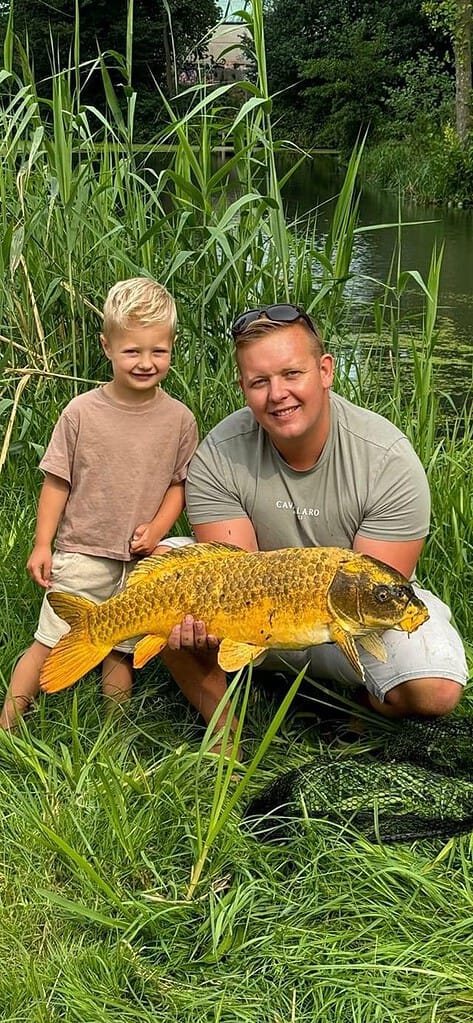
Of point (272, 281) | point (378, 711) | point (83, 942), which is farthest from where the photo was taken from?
point (272, 281)

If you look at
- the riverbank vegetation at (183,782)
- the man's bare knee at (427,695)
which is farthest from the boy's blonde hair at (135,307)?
the man's bare knee at (427,695)

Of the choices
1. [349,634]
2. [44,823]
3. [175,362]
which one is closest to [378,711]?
[349,634]

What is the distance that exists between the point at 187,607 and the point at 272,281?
4.77 ft

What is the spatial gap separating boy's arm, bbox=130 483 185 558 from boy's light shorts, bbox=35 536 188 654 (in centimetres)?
3

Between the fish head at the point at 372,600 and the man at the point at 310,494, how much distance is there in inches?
9.6

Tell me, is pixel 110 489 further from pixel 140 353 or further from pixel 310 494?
pixel 310 494

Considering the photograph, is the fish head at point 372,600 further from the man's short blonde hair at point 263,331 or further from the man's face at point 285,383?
the man's short blonde hair at point 263,331

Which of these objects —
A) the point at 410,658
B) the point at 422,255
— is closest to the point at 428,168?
the point at 422,255

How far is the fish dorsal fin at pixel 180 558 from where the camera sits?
224 cm

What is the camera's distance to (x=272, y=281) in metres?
3.27

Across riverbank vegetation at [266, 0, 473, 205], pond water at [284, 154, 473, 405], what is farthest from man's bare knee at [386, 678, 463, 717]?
riverbank vegetation at [266, 0, 473, 205]

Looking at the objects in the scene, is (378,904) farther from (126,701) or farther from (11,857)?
(126,701)

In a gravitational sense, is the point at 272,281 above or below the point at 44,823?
above

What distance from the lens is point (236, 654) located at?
2.13 metres
